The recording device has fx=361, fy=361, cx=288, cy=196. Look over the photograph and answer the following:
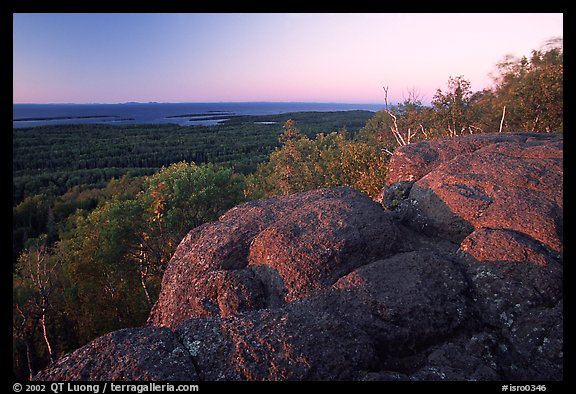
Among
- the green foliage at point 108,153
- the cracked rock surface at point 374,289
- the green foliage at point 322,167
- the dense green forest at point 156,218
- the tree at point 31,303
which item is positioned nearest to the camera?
the cracked rock surface at point 374,289

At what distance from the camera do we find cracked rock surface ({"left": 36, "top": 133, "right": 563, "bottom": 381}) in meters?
4.21

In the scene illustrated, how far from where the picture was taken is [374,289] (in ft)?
17.3

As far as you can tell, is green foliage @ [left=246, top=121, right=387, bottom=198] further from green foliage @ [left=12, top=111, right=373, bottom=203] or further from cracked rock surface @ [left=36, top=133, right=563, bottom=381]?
green foliage @ [left=12, top=111, right=373, bottom=203]

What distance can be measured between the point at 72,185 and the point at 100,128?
9197 cm

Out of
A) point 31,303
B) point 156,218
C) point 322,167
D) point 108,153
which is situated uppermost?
point 108,153

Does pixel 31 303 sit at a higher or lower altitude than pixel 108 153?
lower

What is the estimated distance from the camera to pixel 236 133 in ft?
445

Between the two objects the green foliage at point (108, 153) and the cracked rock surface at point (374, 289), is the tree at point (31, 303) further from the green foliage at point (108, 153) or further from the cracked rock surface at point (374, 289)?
the green foliage at point (108, 153)

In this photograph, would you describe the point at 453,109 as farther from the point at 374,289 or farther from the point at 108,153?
the point at 108,153

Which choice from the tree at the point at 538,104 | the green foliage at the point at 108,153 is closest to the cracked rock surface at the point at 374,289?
the tree at the point at 538,104

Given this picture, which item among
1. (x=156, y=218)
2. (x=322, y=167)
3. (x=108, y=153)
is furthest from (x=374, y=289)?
(x=108, y=153)

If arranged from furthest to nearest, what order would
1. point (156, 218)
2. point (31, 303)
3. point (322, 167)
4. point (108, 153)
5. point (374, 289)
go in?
point (108, 153) < point (322, 167) < point (31, 303) < point (156, 218) < point (374, 289)

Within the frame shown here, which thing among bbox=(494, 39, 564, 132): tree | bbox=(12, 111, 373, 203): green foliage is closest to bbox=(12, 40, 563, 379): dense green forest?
bbox=(494, 39, 564, 132): tree

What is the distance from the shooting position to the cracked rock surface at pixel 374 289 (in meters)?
4.21
